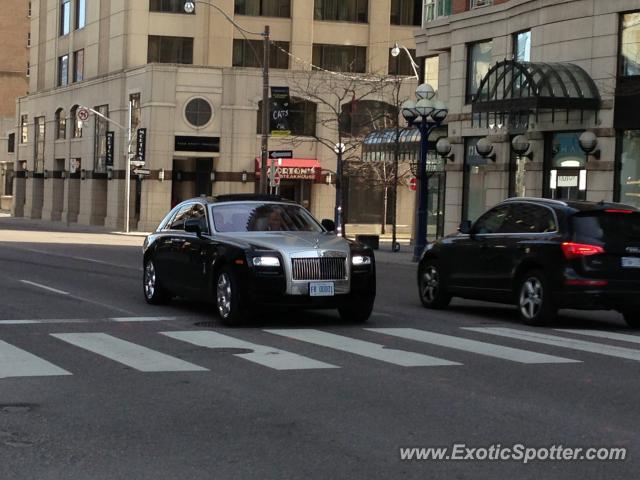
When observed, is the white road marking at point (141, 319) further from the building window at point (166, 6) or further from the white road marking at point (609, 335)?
the building window at point (166, 6)

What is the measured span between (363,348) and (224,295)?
270 centimetres

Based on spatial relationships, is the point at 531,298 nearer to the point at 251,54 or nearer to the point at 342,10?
the point at 251,54

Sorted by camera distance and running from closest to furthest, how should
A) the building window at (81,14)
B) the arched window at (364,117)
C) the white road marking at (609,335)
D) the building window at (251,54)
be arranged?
the white road marking at (609,335)
the arched window at (364,117)
the building window at (251,54)
the building window at (81,14)

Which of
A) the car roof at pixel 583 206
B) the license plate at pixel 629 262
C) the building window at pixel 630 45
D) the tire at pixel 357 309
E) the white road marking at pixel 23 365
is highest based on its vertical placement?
the building window at pixel 630 45

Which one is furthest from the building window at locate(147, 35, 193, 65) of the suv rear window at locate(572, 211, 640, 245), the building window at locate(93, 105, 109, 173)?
the suv rear window at locate(572, 211, 640, 245)

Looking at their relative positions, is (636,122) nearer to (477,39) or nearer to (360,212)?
(477,39)

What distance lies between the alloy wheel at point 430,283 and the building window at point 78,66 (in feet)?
179

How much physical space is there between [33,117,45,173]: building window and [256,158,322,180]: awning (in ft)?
76.8

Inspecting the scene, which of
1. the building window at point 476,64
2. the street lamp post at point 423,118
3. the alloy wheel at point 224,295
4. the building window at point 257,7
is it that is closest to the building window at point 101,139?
the building window at point 257,7

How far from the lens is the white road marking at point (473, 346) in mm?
10898

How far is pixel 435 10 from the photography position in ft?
131

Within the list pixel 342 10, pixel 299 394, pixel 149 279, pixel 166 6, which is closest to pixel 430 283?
pixel 149 279

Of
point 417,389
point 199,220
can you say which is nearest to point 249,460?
point 417,389

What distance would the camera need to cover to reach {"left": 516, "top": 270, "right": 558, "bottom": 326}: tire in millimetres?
14039
